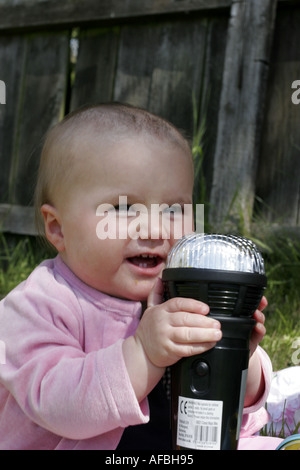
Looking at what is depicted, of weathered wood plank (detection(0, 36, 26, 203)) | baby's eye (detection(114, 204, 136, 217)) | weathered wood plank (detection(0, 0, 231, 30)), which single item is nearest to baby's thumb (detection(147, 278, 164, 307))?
baby's eye (detection(114, 204, 136, 217))

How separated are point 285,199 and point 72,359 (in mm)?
2299

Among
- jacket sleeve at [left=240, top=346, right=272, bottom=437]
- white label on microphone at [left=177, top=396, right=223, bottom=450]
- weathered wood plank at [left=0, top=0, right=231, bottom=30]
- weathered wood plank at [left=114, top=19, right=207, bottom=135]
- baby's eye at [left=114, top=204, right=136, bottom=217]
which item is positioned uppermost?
weathered wood plank at [left=0, top=0, right=231, bottom=30]

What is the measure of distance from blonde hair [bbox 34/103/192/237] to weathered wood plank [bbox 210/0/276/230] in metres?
1.73

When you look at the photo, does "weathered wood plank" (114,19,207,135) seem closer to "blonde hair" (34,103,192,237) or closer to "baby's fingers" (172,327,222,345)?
"blonde hair" (34,103,192,237)

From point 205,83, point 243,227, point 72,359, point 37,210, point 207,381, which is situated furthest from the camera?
point 205,83

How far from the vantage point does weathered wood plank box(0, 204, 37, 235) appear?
4.08 m

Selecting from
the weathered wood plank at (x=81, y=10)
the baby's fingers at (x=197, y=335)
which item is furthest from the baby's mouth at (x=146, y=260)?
the weathered wood plank at (x=81, y=10)

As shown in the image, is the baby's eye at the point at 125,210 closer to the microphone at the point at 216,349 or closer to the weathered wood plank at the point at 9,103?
the microphone at the point at 216,349

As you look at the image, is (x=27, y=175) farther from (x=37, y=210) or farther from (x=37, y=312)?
(x=37, y=312)

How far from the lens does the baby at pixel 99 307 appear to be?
4.16 feet

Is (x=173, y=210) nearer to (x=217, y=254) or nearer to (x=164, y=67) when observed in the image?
(x=217, y=254)

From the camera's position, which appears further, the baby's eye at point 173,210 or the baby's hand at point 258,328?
the baby's eye at point 173,210
